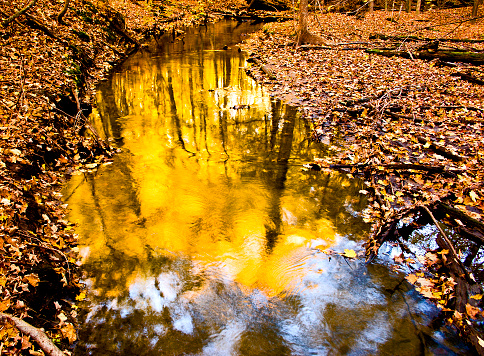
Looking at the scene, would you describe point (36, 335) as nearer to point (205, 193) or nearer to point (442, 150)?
point (205, 193)

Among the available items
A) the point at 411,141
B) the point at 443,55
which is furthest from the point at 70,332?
the point at 443,55

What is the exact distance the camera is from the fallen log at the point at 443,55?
1137 centimetres

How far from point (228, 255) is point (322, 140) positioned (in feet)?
14.2

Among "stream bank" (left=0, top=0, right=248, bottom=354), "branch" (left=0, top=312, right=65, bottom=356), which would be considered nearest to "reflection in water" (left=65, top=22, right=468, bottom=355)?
"stream bank" (left=0, top=0, right=248, bottom=354)

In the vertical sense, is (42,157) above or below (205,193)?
above

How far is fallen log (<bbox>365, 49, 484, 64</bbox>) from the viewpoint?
11370 mm

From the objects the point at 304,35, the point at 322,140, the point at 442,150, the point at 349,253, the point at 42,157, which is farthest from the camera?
the point at 304,35

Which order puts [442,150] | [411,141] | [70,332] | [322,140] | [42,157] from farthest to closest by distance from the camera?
1. [322,140]
2. [411,141]
3. [442,150]
4. [42,157]
5. [70,332]

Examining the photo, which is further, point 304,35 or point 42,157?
point 304,35

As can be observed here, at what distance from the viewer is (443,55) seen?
490 inches

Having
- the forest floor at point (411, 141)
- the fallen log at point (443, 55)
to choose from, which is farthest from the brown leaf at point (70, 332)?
the fallen log at point (443, 55)

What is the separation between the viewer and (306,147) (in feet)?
22.7

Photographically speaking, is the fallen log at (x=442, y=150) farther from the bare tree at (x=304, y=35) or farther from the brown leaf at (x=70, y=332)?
the bare tree at (x=304, y=35)

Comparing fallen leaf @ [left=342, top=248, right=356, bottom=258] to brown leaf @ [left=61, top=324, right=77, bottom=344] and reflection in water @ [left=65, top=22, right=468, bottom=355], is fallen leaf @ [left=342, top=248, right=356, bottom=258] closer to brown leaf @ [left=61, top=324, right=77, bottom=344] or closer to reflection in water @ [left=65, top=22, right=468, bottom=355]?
reflection in water @ [left=65, top=22, right=468, bottom=355]
